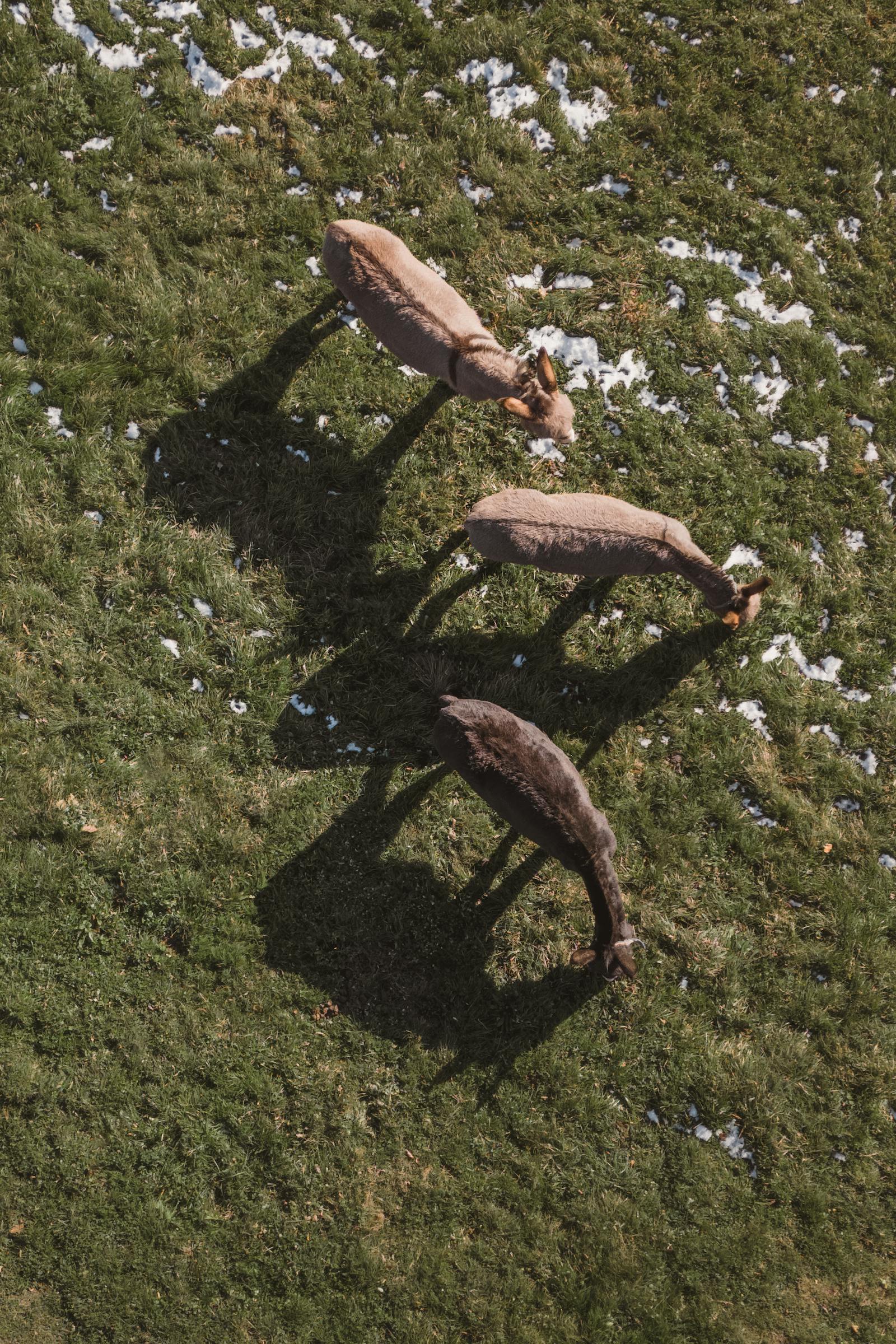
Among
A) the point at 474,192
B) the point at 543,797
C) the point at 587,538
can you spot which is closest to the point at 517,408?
the point at 587,538

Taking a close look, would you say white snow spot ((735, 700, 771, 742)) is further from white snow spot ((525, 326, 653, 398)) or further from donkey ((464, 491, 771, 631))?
white snow spot ((525, 326, 653, 398))

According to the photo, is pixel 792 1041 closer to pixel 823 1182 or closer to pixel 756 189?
pixel 823 1182

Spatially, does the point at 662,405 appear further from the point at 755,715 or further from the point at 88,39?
the point at 88,39

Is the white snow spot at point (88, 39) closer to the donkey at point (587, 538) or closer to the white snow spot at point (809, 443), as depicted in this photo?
the donkey at point (587, 538)

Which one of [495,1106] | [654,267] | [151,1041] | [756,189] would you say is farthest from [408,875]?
[756,189]

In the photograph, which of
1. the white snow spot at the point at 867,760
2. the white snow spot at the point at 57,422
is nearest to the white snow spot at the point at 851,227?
the white snow spot at the point at 867,760
